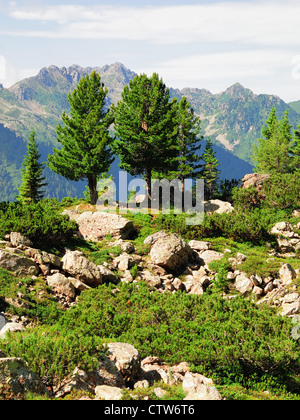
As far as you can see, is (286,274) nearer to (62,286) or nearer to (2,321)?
(62,286)

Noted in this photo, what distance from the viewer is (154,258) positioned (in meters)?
23.0

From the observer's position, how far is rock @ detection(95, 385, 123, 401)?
8180mm

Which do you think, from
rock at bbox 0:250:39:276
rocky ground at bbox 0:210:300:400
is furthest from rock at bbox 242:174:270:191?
rock at bbox 0:250:39:276

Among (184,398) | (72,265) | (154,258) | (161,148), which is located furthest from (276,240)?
(184,398)

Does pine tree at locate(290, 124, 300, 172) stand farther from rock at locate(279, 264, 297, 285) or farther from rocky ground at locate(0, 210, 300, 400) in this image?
rock at locate(279, 264, 297, 285)

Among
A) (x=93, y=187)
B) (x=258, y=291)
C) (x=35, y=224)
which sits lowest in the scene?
(x=258, y=291)

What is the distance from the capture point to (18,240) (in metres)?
20.2

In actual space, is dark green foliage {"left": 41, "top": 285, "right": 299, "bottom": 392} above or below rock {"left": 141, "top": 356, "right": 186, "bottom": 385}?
above

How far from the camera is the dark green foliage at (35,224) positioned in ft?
69.4

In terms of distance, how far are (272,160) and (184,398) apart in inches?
1949

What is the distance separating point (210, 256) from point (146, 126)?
17.0m

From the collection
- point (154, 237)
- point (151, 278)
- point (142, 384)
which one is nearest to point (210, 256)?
point (154, 237)

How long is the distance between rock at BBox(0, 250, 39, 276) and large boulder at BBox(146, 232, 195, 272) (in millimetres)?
7870
